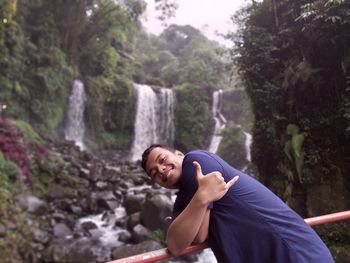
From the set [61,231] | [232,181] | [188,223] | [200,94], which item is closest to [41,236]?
[61,231]

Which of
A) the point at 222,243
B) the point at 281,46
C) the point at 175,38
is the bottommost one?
the point at 222,243

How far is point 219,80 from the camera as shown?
1015 inches

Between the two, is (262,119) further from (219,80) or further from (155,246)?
(219,80)

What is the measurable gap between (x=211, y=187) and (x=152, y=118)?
2046 centimetres

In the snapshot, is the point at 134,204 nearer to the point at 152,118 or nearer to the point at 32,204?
the point at 32,204

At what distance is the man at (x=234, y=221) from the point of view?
1458mm

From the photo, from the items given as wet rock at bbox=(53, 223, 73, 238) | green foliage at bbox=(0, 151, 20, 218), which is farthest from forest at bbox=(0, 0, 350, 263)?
wet rock at bbox=(53, 223, 73, 238)

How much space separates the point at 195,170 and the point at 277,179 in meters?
5.82

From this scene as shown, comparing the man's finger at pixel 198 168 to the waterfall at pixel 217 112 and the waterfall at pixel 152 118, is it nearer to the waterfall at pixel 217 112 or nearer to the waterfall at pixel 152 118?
the waterfall at pixel 152 118

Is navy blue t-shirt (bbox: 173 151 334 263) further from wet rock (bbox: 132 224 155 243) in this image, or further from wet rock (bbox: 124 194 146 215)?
wet rock (bbox: 124 194 146 215)

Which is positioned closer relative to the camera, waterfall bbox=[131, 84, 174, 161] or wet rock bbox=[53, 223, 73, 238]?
wet rock bbox=[53, 223, 73, 238]

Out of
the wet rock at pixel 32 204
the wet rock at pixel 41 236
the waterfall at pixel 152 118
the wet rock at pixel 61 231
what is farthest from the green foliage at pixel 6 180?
the waterfall at pixel 152 118

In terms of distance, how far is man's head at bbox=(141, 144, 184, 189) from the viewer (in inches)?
65.6

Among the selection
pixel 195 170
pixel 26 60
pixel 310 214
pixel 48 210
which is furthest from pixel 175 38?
pixel 195 170
